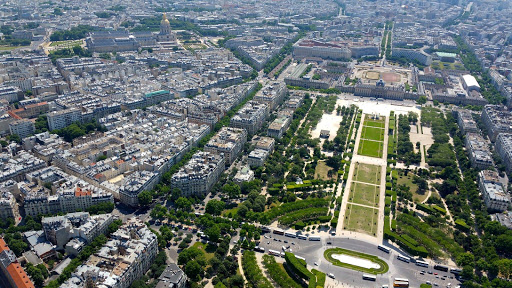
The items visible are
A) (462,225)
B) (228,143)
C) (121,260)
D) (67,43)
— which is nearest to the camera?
(121,260)

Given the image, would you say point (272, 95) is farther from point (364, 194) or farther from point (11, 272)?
point (11, 272)

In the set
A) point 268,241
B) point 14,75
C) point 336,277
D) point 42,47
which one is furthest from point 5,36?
point 336,277

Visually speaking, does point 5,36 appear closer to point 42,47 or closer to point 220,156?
point 42,47

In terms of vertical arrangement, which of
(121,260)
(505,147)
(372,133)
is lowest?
(372,133)

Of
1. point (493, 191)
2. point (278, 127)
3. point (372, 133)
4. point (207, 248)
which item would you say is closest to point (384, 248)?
point (207, 248)

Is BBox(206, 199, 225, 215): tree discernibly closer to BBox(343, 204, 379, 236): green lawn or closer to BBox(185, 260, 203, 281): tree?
BBox(185, 260, 203, 281): tree
